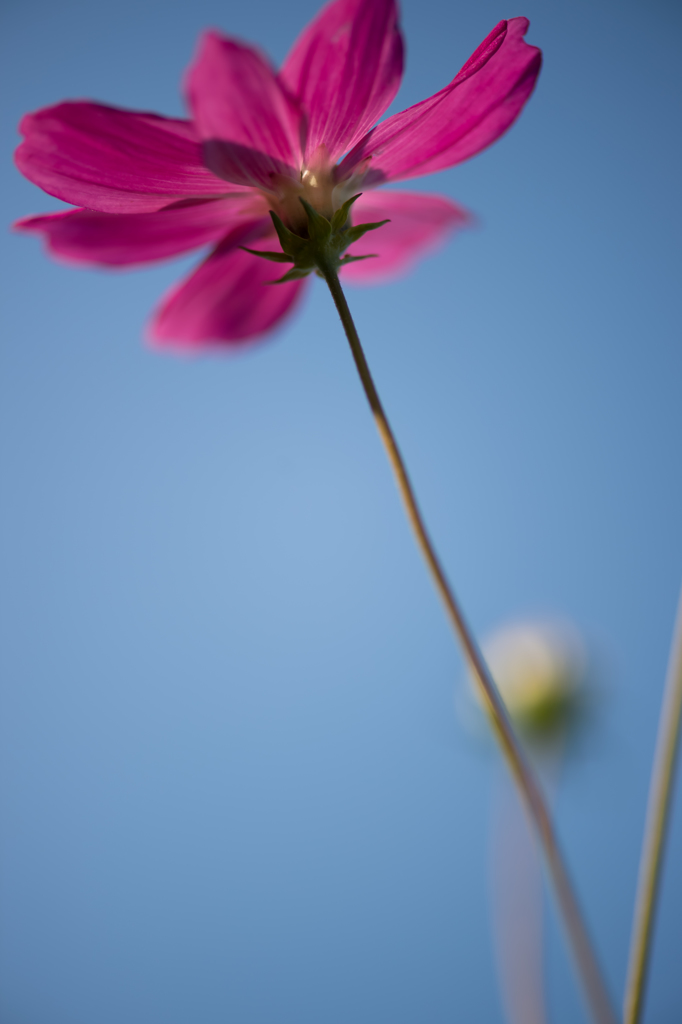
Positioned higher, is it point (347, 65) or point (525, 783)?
point (347, 65)

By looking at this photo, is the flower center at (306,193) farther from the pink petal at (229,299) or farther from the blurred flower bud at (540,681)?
the blurred flower bud at (540,681)

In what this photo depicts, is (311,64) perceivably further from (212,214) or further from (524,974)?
(524,974)

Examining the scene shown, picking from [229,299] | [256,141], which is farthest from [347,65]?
[229,299]

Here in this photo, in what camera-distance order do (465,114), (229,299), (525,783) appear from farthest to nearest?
1. (229,299)
2. (465,114)
3. (525,783)

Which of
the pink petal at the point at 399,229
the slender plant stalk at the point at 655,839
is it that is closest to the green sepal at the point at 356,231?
the pink petal at the point at 399,229

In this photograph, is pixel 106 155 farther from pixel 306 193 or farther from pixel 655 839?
pixel 655 839
